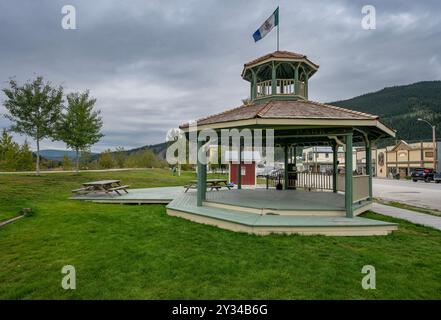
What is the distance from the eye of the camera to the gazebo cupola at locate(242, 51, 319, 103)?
10480mm

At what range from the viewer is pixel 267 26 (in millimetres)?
10977

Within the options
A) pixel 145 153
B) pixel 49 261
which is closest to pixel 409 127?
pixel 145 153

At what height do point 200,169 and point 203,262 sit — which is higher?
point 200,169

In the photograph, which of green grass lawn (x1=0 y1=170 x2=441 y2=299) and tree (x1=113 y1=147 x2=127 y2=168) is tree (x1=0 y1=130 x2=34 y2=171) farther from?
green grass lawn (x1=0 y1=170 x2=441 y2=299)

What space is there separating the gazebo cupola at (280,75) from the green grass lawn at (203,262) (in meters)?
5.95

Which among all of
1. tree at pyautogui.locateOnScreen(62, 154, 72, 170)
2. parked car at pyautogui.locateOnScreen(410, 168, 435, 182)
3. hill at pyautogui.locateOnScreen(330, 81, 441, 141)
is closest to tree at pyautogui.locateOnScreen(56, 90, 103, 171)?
tree at pyautogui.locateOnScreen(62, 154, 72, 170)

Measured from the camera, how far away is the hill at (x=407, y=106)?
95250 millimetres

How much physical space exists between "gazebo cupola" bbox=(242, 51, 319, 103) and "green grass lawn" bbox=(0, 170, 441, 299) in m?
5.95

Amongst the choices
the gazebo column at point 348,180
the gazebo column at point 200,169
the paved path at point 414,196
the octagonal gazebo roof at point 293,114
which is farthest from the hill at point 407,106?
the gazebo column at point 200,169

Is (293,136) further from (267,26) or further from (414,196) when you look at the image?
(414,196)

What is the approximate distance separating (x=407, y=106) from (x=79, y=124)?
139 m

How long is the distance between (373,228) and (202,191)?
5.52 meters

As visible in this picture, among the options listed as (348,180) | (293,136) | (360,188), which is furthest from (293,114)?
(360,188)
